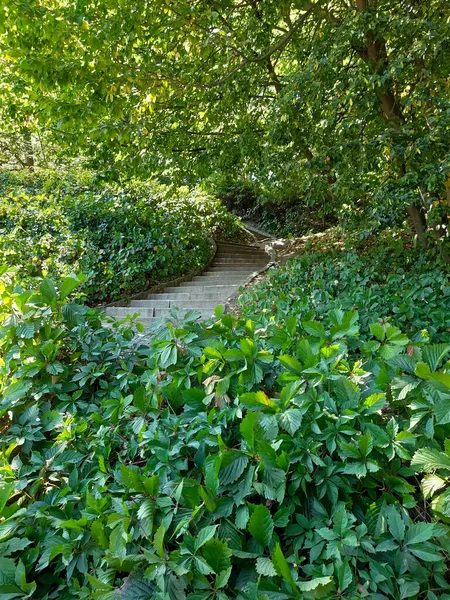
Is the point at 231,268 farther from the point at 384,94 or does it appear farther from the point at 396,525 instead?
the point at 396,525

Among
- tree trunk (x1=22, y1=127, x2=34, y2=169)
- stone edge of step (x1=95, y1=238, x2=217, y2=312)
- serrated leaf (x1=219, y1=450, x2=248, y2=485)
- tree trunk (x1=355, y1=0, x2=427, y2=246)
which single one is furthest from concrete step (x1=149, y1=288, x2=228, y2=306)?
tree trunk (x1=22, y1=127, x2=34, y2=169)

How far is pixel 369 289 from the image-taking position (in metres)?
2.93

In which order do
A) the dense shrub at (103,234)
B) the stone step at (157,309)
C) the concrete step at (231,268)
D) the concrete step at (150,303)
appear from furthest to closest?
the concrete step at (231,268) → the dense shrub at (103,234) → the concrete step at (150,303) → the stone step at (157,309)

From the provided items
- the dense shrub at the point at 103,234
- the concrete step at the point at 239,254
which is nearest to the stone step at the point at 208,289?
the dense shrub at the point at 103,234

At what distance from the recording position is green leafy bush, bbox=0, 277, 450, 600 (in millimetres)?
891

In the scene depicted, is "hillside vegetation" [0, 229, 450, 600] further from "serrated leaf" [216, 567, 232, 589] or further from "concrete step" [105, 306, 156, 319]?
"concrete step" [105, 306, 156, 319]

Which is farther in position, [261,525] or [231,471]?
[231,471]

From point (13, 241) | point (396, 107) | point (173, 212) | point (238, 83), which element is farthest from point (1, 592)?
point (173, 212)

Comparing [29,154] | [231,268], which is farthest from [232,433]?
[29,154]

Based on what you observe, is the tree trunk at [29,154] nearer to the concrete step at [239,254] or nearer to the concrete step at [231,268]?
the concrete step at [239,254]

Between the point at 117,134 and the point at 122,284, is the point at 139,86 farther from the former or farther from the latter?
the point at 122,284

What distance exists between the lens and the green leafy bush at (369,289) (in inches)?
150

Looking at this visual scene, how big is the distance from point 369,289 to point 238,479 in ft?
7.36

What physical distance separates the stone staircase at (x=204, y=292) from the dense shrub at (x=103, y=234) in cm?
49
